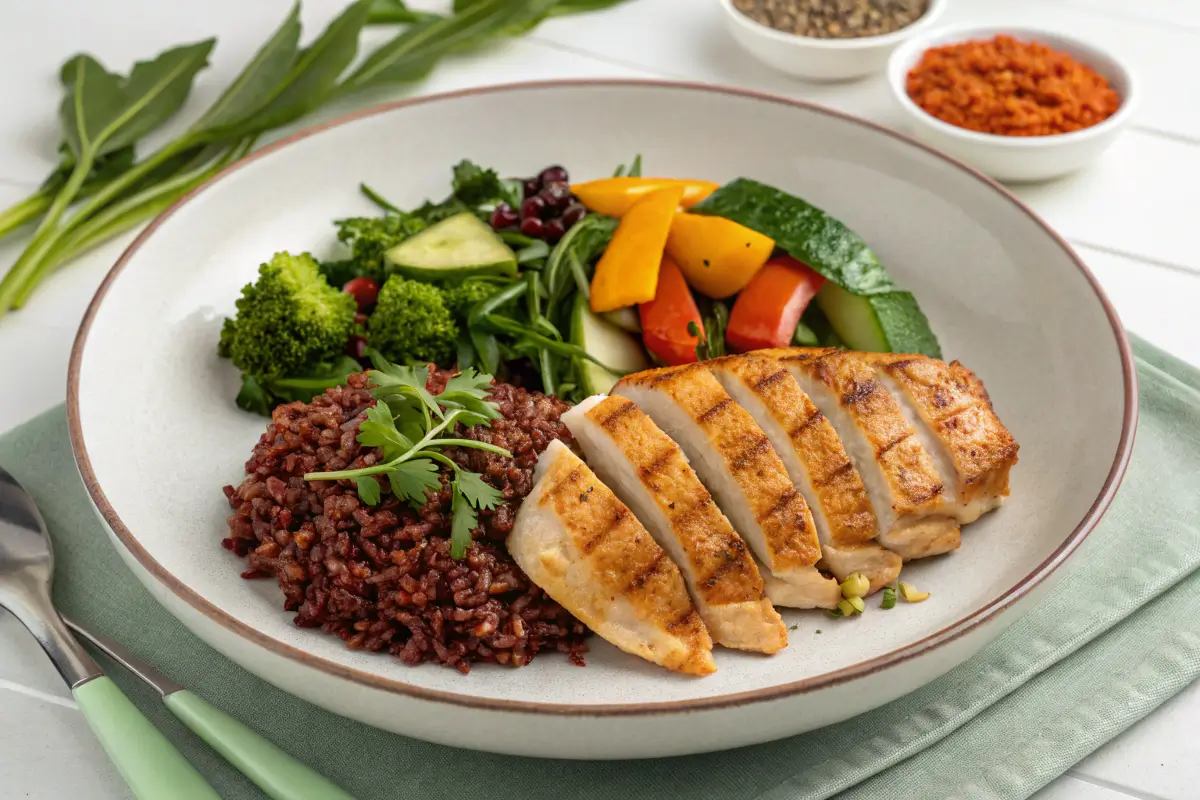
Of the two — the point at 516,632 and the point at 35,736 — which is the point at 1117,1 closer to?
the point at 516,632

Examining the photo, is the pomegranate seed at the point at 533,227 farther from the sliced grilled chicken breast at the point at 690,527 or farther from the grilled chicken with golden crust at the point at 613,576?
the grilled chicken with golden crust at the point at 613,576

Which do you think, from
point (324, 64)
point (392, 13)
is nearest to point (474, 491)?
point (324, 64)

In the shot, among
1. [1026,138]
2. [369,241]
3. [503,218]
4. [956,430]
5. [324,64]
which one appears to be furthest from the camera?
[324,64]

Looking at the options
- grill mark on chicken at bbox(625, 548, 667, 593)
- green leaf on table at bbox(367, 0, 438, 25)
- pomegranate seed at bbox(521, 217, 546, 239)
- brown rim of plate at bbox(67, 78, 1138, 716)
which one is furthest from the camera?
green leaf on table at bbox(367, 0, 438, 25)

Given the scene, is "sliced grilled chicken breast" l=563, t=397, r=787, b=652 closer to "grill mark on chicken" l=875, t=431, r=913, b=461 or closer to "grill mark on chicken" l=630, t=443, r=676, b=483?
"grill mark on chicken" l=630, t=443, r=676, b=483

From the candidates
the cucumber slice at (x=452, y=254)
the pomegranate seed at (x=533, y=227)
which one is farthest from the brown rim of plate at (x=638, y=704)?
the pomegranate seed at (x=533, y=227)

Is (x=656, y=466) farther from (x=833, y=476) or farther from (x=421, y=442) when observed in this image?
(x=421, y=442)

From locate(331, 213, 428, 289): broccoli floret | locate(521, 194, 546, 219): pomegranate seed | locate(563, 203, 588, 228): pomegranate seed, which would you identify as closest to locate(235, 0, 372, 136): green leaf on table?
locate(331, 213, 428, 289): broccoli floret
